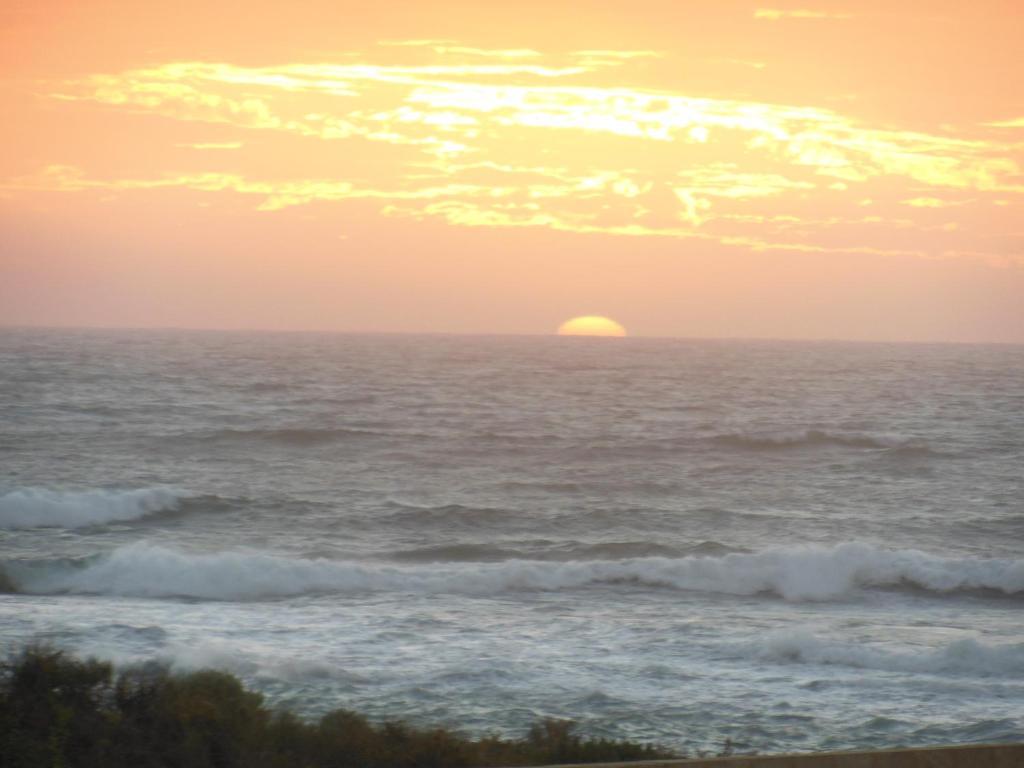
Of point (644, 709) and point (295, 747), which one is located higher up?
point (295, 747)

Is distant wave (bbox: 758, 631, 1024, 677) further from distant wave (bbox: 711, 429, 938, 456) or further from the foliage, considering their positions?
distant wave (bbox: 711, 429, 938, 456)

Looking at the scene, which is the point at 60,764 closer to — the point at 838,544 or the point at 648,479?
the point at 838,544

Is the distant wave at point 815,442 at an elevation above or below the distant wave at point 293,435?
below

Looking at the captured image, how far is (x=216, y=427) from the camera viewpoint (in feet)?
131

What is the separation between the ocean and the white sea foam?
9cm

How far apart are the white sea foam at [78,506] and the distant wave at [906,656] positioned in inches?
694

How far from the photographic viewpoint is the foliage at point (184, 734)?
5.77 metres

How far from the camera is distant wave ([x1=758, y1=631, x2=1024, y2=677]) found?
1322cm

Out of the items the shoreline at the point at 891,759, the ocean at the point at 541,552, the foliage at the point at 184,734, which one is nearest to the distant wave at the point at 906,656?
the ocean at the point at 541,552

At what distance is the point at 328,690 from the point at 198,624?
16.0 ft

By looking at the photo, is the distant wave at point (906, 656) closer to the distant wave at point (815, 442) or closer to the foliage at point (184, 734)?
the foliage at point (184, 734)

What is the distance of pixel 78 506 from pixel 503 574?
39.9ft

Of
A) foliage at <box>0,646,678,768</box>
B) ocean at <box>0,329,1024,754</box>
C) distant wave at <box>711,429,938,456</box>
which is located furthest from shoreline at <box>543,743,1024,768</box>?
distant wave at <box>711,429,938,456</box>

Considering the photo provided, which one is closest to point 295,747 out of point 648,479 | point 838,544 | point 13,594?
point 13,594
